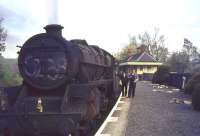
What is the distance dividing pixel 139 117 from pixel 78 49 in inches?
191

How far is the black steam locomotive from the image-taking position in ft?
33.6

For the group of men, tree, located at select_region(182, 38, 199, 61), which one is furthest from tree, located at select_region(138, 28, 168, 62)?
the group of men

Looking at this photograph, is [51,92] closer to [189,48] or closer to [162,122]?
[162,122]

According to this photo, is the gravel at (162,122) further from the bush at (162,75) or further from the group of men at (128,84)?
the bush at (162,75)

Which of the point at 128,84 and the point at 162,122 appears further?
the point at 128,84

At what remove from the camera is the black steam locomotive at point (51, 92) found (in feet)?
33.6

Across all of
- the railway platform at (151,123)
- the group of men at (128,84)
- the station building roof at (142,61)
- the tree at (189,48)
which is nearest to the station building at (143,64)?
the station building roof at (142,61)

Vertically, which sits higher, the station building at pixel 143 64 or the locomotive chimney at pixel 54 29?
the station building at pixel 143 64

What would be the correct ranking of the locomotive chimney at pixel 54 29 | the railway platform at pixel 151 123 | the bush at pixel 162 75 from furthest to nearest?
1. the bush at pixel 162 75
2. the railway platform at pixel 151 123
3. the locomotive chimney at pixel 54 29

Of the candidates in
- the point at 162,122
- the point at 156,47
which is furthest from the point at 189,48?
the point at 162,122

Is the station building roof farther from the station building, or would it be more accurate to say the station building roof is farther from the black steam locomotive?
the black steam locomotive

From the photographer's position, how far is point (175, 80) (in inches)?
1665

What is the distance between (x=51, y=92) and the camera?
11.6m

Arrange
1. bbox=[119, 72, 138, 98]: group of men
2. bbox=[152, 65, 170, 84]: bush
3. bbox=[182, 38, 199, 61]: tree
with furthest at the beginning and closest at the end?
1. bbox=[182, 38, 199, 61]: tree
2. bbox=[152, 65, 170, 84]: bush
3. bbox=[119, 72, 138, 98]: group of men
